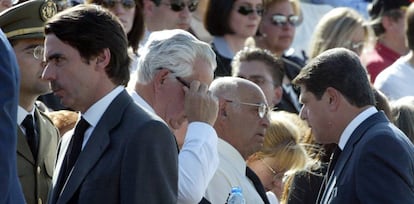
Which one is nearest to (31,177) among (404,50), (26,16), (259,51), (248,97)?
(26,16)

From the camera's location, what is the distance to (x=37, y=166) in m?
5.38

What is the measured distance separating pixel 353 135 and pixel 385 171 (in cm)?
35

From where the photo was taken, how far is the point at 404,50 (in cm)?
980

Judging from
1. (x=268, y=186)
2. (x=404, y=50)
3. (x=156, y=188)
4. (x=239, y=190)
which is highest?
(x=156, y=188)

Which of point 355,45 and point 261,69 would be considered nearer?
point 261,69

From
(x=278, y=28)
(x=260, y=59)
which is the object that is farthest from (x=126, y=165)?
(x=278, y=28)

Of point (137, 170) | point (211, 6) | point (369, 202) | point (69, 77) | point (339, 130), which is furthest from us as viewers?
point (211, 6)

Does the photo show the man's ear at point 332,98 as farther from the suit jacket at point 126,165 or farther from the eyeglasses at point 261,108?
the suit jacket at point 126,165

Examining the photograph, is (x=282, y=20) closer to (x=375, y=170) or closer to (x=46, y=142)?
(x=46, y=142)

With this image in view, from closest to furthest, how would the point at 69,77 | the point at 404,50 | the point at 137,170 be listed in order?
1. the point at 137,170
2. the point at 69,77
3. the point at 404,50

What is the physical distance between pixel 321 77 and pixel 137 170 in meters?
1.52

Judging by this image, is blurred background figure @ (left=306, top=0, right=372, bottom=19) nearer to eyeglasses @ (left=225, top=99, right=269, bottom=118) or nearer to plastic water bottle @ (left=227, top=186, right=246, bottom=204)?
eyeglasses @ (left=225, top=99, right=269, bottom=118)

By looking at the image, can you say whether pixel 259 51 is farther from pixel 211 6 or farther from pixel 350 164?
pixel 350 164

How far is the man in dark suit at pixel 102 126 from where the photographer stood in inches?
174
